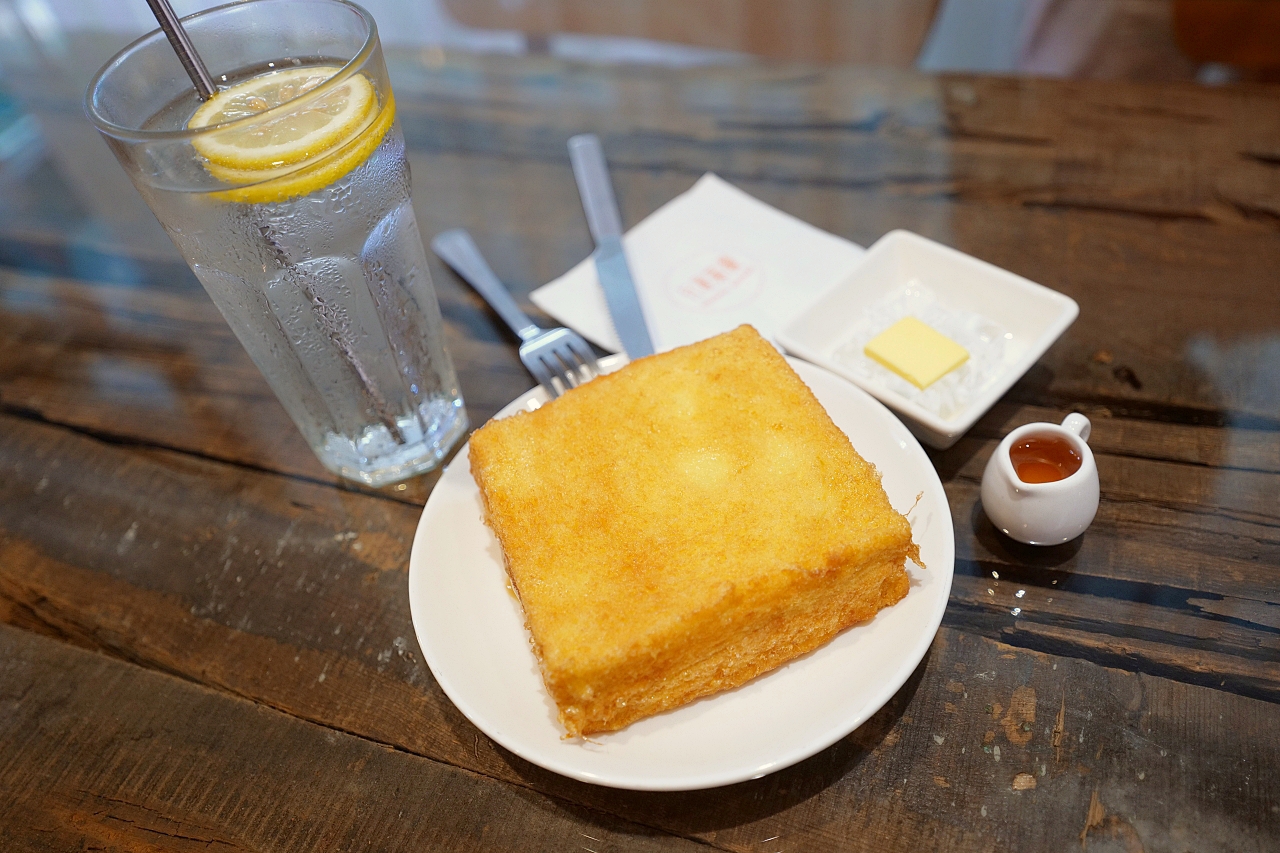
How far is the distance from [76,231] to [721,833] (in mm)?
2005

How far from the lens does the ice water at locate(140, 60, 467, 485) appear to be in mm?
1099

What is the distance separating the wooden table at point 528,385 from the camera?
101cm

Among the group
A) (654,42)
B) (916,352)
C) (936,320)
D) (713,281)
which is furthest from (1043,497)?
(654,42)

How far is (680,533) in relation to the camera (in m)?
1.04

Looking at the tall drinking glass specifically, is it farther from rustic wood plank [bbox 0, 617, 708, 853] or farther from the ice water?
rustic wood plank [bbox 0, 617, 708, 853]

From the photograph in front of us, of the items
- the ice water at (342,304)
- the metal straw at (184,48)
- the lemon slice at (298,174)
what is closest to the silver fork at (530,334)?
the ice water at (342,304)

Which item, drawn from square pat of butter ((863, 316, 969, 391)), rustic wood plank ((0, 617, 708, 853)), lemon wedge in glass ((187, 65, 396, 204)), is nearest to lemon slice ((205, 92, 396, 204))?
lemon wedge in glass ((187, 65, 396, 204))

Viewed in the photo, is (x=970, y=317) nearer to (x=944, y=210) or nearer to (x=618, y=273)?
(x=944, y=210)

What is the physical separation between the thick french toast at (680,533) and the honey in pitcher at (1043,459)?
28 cm

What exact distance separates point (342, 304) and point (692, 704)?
2.40ft

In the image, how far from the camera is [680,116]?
6.96 feet

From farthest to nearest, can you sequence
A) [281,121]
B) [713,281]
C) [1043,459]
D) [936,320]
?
[713,281], [936,320], [1043,459], [281,121]

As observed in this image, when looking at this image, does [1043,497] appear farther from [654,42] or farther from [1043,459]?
[654,42]

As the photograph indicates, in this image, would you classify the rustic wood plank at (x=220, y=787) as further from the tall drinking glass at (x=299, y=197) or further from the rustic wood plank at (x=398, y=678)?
the tall drinking glass at (x=299, y=197)
